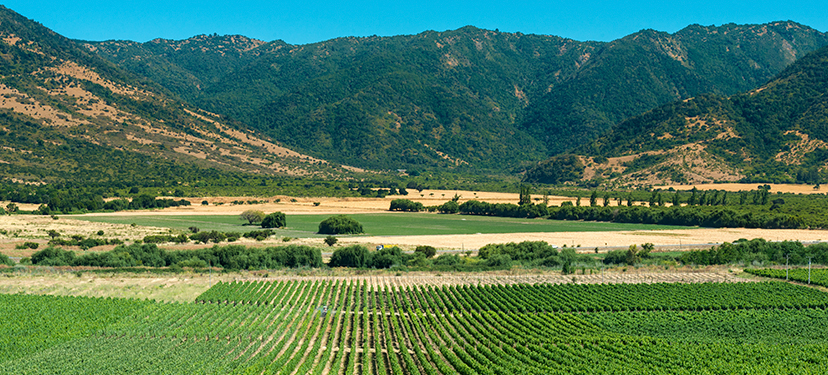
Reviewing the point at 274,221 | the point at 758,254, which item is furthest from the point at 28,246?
the point at 758,254

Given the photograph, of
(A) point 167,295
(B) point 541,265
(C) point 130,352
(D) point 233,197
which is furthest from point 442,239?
(D) point 233,197

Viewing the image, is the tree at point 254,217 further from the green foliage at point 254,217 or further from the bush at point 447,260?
the bush at point 447,260

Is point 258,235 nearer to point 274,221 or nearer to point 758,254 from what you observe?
point 274,221

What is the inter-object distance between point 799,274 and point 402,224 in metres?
60.1

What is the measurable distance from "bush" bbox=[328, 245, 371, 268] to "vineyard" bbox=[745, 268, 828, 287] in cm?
3433

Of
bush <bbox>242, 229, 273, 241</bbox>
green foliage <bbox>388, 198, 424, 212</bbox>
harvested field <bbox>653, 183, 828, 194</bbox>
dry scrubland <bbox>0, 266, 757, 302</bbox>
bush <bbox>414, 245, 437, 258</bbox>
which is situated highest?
harvested field <bbox>653, 183, 828, 194</bbox>

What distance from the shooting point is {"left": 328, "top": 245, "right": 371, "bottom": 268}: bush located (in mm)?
65562

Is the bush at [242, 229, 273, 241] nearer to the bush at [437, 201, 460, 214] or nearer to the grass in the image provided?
the grass

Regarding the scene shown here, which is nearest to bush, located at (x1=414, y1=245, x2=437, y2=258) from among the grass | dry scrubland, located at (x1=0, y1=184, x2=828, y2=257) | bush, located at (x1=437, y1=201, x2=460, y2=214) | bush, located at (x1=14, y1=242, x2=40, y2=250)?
dry scrubland, located at (x1=0, y1=184, x2=828, y2=257)

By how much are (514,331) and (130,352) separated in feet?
62.5

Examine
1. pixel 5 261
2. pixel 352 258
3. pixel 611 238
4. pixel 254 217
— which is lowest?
pixel 5 261

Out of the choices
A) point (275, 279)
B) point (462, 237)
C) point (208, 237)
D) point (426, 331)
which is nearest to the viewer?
point (426, 331)

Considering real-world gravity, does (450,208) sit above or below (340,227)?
above

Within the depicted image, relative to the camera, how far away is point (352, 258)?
6562 cm
